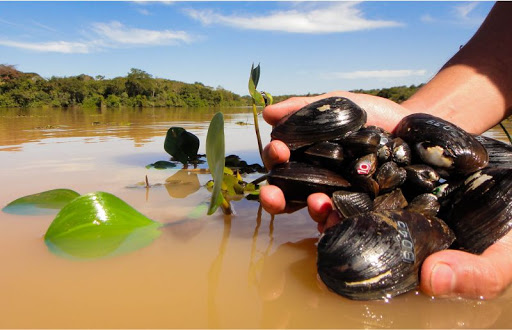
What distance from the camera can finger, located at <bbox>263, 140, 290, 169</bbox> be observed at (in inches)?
74.7

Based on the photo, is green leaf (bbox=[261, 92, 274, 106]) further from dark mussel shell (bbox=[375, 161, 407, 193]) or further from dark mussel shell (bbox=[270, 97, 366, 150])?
dark mussel shell (bbox=[375, 161, 407, 193])

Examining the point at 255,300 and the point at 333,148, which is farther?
the point at 333,148

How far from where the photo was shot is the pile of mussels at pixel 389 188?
122cm

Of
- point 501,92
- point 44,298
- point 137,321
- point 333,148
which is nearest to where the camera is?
point 137,321

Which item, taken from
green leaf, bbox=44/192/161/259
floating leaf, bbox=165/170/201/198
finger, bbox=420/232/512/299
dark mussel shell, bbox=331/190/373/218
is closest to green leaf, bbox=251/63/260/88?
floating leaf, bbox=165/170/201/198

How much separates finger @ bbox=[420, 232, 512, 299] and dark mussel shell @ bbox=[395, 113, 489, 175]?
2.07 ft

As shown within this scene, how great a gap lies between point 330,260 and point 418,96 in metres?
2.38

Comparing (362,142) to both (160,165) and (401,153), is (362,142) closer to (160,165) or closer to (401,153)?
(401,153)

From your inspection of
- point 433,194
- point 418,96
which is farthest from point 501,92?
point 433,194

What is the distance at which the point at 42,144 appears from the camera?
4562 millimetres

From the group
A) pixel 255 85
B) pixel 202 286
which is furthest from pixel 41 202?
pixel 255 85

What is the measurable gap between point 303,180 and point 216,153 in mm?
471

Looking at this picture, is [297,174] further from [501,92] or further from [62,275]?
[501,92]

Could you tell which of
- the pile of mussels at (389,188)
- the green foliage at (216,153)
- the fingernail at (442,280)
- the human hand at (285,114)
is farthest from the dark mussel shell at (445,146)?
the green foliage at (216,153)
